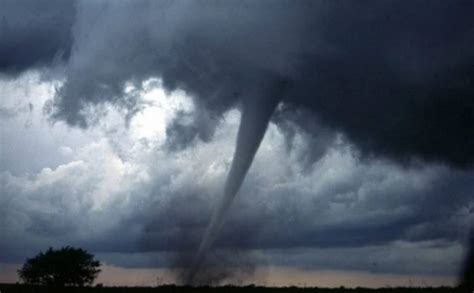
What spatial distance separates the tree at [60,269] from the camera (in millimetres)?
117375

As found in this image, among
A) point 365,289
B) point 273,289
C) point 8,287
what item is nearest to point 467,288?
point 365,289

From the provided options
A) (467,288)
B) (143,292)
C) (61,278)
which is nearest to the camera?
(467,288)

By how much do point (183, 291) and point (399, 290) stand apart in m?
29.5

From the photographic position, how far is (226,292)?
82.7m

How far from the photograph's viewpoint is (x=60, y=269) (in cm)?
11831

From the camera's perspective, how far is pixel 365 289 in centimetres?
9356

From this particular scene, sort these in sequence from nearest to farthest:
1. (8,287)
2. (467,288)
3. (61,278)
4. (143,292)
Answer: (467,288) → (143,292) → (8,287) → (61,278)

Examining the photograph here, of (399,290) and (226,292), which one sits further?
(399,290)

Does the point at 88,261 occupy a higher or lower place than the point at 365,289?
higher

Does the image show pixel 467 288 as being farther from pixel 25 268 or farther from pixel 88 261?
pixel 25 268

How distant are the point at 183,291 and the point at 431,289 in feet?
108

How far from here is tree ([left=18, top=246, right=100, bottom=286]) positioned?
117375 mm

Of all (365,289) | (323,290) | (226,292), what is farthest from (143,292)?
(365,289)

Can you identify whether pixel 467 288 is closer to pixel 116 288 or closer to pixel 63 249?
pixel 116 288
